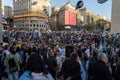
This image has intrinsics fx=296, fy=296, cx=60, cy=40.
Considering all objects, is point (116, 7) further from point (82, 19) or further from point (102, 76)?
point (82, 19)

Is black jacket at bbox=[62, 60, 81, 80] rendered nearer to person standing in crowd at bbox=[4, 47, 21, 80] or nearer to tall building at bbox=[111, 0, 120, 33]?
person standing in crowd at bbox=[4, 47, 21, 80]

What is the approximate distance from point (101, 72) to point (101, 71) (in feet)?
0.06

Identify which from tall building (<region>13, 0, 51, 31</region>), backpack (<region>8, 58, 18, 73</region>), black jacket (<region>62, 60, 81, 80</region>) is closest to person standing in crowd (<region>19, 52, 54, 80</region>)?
black jacket (<region>62, 60, 81, 80</region>)

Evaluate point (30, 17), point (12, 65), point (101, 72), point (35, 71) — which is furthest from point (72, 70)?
point (30, 17)

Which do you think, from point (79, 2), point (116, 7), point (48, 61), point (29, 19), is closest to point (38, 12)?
point (29, 19)

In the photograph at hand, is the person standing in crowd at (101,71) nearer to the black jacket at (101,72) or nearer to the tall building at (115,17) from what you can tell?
the black jacket at (101,72)

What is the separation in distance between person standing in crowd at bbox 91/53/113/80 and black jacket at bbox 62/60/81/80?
20.4 inches

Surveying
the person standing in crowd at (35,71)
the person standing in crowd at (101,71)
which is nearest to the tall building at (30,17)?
the person standing in crowd at (101,71)

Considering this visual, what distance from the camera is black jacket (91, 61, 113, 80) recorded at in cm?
523

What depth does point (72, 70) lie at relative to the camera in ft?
19.4

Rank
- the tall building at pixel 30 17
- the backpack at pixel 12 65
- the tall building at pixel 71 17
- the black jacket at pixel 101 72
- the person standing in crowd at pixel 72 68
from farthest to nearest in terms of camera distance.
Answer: the tall building at pixel 30 17
the tall building at pixel 71 17
the backpack at pixel 12 65
the person standing in crowd at pixel 72 68
the black jacket at pixel 101 72

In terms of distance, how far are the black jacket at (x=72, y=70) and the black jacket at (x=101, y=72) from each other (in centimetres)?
56

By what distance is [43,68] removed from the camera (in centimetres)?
368

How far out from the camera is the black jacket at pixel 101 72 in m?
5.23
